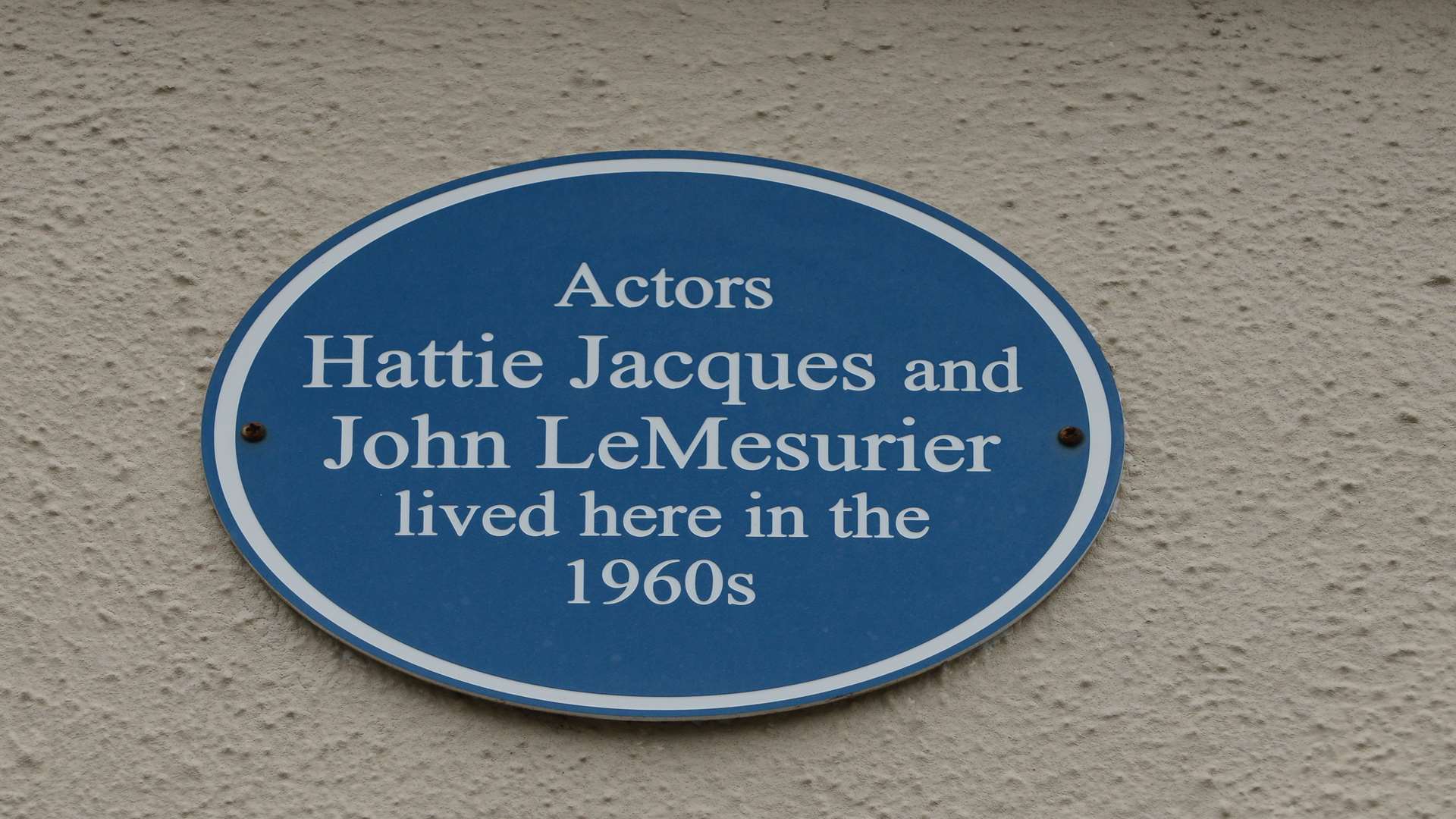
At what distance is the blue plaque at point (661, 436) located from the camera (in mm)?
2131

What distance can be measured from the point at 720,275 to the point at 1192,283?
0.61 m

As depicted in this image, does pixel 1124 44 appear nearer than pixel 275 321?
No

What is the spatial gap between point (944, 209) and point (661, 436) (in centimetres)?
50

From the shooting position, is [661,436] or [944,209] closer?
[661,436]

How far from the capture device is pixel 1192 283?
7.75 feet

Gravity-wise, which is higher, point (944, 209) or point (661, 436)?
point (944, 209)

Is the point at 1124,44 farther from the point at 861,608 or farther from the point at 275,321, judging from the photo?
the point at 275,321

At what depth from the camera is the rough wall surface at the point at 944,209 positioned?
209 centimetres

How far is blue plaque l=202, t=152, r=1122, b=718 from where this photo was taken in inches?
83.9

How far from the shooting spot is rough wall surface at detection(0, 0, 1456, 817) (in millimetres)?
2092

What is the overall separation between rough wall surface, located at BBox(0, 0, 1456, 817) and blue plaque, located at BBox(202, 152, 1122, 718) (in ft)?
0.18

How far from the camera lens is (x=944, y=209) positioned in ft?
7.91

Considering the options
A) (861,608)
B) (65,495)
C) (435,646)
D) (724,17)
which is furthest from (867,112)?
(65,495)

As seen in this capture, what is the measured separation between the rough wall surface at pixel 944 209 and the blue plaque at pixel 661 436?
0.06 metres
